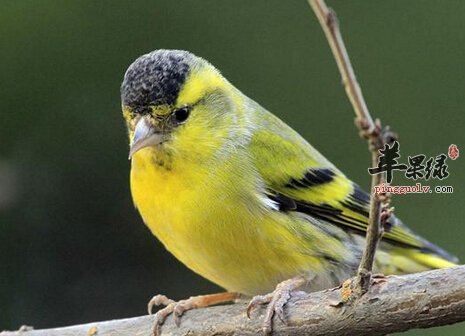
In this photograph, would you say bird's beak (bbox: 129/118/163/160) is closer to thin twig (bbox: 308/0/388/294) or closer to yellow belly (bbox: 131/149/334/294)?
yellow belly (bbox: 131/149/334/294)

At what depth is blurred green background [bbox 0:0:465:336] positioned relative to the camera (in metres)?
3.82

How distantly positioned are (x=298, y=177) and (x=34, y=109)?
1414mm

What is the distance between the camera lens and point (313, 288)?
9.00 ft

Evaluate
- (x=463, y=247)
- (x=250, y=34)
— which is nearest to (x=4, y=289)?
(x=250, y=34)

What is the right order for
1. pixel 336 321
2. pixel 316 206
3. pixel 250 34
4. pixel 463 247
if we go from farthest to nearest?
pixel 250 34 → pixel 463 247 → pixel 316 206 → pixel 336 321

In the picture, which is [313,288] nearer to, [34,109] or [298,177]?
[298,177]

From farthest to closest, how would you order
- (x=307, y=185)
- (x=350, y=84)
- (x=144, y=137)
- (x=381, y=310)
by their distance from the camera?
(x=307, y=185)
(x=144, y=137)
(x=381, y=310)
(x=350, y=84)

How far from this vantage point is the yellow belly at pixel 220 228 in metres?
2.59

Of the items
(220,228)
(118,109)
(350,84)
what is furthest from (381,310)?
(118,109)

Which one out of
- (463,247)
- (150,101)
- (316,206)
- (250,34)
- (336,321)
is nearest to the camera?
(336,321)

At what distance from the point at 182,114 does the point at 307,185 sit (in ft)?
1.65

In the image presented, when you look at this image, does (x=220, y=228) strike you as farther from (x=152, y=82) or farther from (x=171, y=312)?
(x=152, y=82)

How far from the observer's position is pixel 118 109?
385 centimetres

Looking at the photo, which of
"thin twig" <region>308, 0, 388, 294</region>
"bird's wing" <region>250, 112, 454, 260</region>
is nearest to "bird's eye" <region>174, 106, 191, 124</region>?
"bird's wing" <region>250, 112, 454, 260</region>
